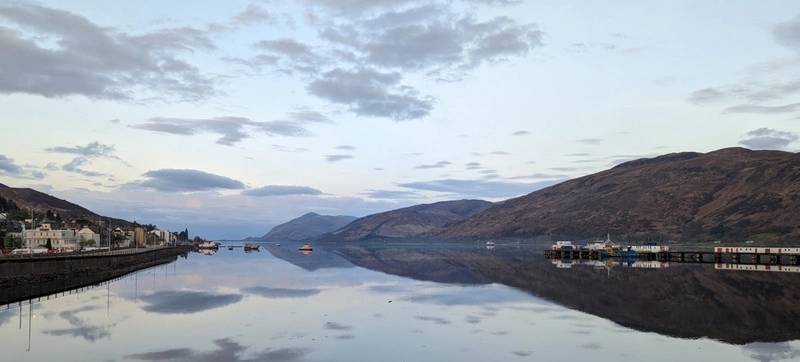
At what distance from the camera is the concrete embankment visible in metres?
64.0

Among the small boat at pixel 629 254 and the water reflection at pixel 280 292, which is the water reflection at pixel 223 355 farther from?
the small boat at pixel 629 254

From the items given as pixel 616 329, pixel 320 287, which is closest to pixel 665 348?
pixel 616 329

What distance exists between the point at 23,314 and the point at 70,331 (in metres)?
10.8

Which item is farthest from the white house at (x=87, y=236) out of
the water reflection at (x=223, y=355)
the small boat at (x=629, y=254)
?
the water reflection at (x=223, y=355)

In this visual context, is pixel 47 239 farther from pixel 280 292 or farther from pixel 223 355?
pixel 223 355

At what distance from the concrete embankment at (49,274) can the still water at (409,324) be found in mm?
5160

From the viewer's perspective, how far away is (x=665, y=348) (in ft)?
108

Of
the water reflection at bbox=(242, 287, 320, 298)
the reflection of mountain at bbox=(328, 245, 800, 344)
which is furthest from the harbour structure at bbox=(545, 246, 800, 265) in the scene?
the water reflection at bbox=(242, 287, 320, 298)

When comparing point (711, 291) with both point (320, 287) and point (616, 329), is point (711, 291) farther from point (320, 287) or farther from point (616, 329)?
point (320, 287)

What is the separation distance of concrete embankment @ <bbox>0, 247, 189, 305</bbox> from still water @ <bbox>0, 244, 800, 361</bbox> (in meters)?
5.16

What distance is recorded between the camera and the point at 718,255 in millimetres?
143875

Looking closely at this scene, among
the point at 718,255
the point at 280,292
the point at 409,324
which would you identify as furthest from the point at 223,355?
the point at 718,255

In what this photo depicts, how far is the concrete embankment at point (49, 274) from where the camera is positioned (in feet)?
210

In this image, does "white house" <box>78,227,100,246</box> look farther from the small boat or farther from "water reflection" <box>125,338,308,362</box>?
"water reflection" <box>125,338,308,362</box>
